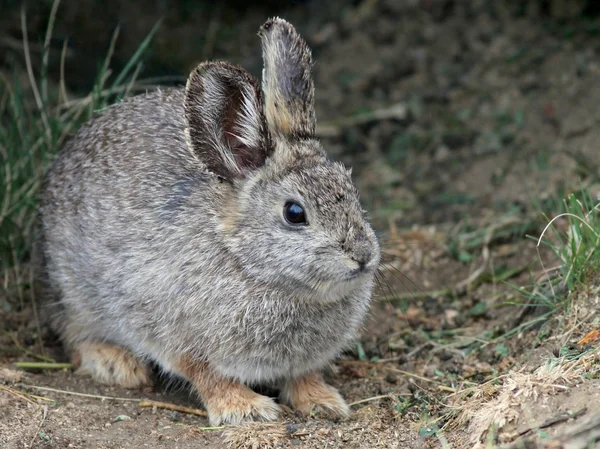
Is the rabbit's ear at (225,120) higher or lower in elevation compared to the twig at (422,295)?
higher

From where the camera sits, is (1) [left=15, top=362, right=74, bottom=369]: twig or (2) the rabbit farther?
(1) [left=15, top=362, right=74, bottom=369]: twig

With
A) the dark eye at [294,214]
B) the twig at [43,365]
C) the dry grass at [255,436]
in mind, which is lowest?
the dry grass at [255,436]

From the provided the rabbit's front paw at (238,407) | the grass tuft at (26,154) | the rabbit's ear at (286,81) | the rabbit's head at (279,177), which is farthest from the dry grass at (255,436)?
the grass tuft at (26,154)

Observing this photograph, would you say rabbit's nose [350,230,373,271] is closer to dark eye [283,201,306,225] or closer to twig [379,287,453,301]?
dark eye [283,201,306,225]

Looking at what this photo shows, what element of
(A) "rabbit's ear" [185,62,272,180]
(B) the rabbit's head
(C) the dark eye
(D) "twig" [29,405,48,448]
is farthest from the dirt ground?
(A) "rabbit's ear" [185,62,272,180]

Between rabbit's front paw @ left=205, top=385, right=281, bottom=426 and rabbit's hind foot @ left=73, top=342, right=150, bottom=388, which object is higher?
rabbit's hind foot @ left=73, top=342, right=150, bottom=388

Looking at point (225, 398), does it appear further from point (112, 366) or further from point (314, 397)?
point (112, 366)

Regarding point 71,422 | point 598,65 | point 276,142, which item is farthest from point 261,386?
point 598,65

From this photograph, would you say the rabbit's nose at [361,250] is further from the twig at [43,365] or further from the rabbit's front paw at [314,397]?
the twig at [43,365]
